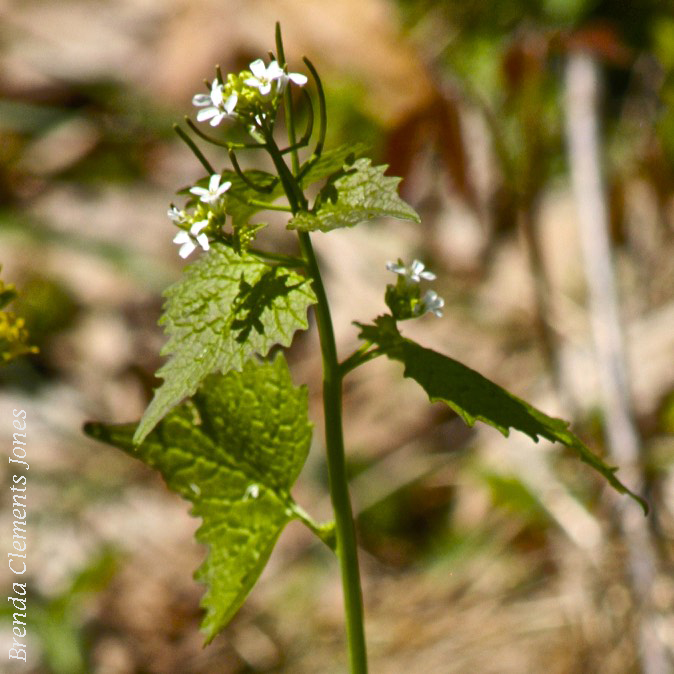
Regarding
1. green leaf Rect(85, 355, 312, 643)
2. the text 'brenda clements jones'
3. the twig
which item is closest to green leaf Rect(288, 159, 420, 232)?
green leaf Rect(85, 355, 312, 643)

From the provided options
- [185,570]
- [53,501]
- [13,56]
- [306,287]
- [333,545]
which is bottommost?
[333,545]

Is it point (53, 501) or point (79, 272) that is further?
point (79, 272)

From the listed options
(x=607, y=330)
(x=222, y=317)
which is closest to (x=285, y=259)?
(x=222, y=317)

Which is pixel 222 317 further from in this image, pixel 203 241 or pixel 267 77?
pixel 267 77

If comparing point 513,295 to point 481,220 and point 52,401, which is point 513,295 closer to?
point 481,220

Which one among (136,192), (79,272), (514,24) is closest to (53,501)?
(79,272)

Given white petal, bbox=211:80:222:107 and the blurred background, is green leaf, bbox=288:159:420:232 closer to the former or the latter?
white petal, bbox=211:80:222:107
